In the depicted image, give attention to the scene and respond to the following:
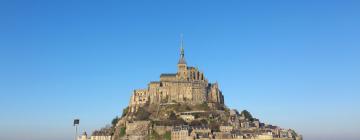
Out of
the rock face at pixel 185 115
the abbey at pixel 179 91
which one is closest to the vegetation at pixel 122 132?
the rock face at pixel 185 115

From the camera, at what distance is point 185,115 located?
13762cm

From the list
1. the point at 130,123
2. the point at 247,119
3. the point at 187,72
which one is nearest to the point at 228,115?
the point at 247,119

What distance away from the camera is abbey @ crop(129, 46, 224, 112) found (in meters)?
146

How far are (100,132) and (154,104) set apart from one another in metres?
17.9

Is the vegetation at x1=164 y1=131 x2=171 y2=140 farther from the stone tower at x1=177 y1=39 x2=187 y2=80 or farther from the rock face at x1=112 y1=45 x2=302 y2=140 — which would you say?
the stone tower at x1=177 y1=39 x2=187 y2=80

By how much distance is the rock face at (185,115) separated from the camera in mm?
124250

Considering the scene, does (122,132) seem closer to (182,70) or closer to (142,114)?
(142,114)

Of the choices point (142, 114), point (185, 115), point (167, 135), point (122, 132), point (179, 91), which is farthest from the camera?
point (179, 91)

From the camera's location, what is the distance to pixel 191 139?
385ft

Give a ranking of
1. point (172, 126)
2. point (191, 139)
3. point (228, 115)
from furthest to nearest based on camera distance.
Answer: point (228, 115), point (172, 126), point (191, 139)

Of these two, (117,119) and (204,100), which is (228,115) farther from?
(117,119)

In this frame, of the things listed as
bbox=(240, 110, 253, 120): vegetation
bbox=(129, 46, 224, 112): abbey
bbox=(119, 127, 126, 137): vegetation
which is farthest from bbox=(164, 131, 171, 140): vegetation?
bbox=(240, 110, 253, 120): vegetation

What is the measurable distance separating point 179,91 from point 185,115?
10.8m

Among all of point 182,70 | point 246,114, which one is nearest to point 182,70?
point 182,70
